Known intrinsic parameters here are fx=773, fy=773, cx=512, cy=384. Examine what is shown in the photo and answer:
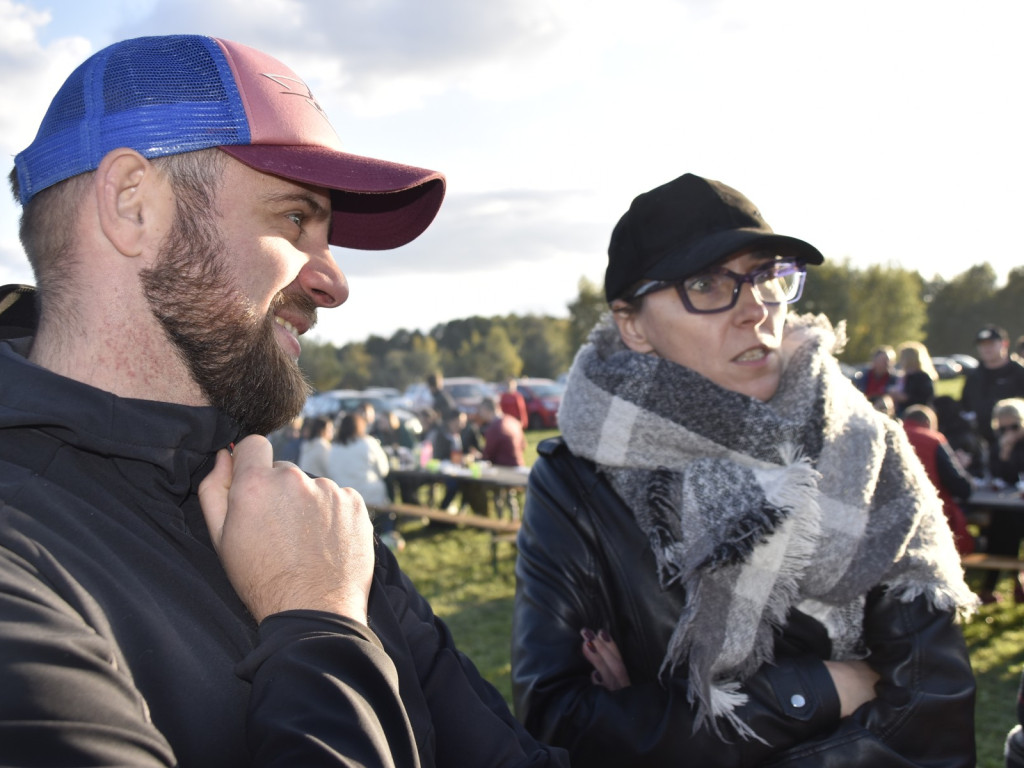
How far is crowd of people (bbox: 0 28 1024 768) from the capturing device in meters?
1.04

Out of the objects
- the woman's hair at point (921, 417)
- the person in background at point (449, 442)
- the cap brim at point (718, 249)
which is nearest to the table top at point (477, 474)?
the person in background at point (449, 442)

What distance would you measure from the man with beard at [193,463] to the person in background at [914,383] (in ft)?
31.6

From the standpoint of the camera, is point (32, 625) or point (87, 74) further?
point (87, 74)

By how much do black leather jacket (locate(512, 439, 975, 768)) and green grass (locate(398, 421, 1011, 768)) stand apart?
329cm

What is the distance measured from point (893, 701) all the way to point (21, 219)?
217cm

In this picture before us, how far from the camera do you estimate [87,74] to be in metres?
1.31

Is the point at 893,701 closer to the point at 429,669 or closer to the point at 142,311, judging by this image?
the point at 429,669

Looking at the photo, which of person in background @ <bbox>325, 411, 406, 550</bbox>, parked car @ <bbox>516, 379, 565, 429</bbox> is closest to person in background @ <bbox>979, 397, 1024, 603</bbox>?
person in background @ <bbox>325, 411, 406, 550</bbox>

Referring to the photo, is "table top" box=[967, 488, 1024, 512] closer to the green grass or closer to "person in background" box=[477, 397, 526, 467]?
the green grass

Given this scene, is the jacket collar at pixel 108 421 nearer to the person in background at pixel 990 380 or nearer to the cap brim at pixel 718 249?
the cap brim at pixel 718 249

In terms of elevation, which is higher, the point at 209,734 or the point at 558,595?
the point at 209,734

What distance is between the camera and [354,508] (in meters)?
1.33

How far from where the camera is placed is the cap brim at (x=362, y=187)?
1.34m

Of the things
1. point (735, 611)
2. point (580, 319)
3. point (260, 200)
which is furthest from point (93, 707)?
point (580, 319)
